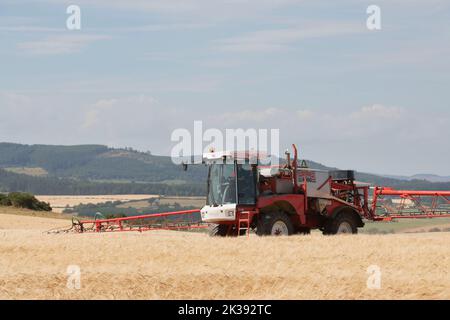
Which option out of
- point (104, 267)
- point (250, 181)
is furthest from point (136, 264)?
point (250, 181)

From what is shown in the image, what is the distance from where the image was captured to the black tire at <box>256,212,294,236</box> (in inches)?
984

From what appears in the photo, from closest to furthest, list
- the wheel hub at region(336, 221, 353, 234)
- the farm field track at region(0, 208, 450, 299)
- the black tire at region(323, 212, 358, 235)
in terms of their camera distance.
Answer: the farm field track at region(0, 208, 450, 299) < the black tire at region(323, 212, 358, 235) < the wheel hub at region(336, 221, 353, 234)

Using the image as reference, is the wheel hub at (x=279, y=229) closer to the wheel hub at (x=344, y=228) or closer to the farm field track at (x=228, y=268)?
the farm field track at (x=228, y=268)

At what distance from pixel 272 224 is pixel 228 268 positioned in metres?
9.37

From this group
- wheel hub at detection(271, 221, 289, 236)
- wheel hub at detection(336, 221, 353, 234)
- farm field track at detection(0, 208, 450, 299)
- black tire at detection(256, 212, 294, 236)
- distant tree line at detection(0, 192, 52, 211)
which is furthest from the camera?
distant tree line at detection(0, 192, 52, 211)

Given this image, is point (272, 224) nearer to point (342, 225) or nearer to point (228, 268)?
point (342, 225)

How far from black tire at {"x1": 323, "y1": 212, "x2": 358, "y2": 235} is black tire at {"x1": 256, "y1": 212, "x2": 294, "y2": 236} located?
6.09 feet

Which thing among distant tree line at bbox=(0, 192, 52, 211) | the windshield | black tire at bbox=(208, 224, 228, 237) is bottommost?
distant tree line at bbox=(0, 192, 52, 211)

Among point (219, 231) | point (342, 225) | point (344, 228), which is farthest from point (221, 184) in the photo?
point (344, 228)

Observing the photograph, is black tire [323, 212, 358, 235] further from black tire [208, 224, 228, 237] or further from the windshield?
the windshield

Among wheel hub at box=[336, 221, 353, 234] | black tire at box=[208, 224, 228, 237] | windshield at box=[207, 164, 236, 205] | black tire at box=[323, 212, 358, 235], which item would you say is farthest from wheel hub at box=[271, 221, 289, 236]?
wheel hub at box=[336, 221, 353, 234]

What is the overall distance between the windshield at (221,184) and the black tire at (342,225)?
12.3ft

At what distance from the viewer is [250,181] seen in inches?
989
